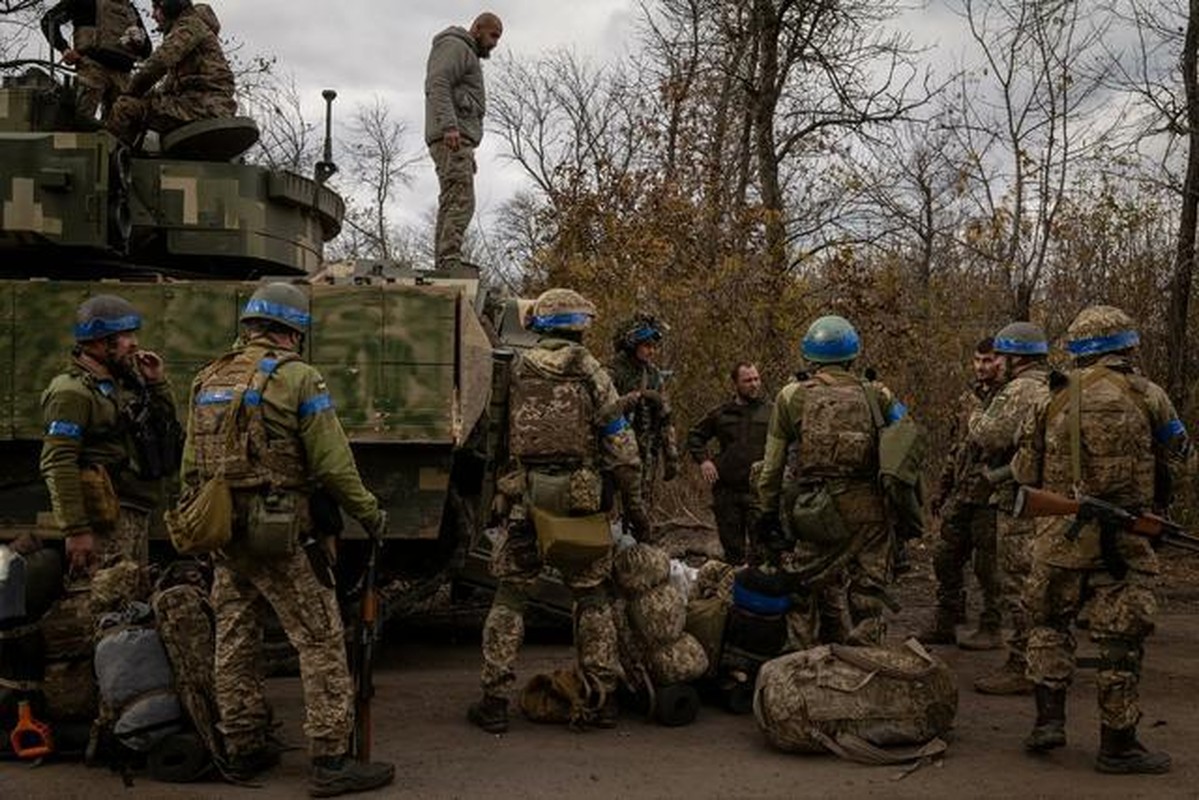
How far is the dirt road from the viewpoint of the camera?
4957 mm

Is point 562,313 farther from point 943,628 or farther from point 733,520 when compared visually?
point 943,628

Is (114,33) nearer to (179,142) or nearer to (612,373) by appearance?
(179,142)

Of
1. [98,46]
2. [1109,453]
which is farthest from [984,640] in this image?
[98,46]

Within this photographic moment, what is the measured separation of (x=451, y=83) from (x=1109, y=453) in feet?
18.4

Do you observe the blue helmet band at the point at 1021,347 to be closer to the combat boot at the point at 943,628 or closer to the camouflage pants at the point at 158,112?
the combat boot at the point at 943,628

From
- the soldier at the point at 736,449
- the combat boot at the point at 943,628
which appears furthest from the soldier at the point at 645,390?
the combat boot at the point at 943,628

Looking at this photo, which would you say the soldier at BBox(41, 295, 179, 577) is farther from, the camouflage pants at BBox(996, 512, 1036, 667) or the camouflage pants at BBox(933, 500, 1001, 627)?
the camouflage pants at BBox(933, 500, 1001, 627)

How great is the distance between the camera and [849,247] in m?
15.2

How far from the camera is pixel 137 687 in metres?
5.12

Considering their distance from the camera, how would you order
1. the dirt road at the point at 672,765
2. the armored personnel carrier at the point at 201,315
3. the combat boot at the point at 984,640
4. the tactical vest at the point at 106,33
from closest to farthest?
the dirt road at the point at 672,765 → the armored personnel carrier at the point at 201,315 → the combat boot at the point at 984,640 → the tactical vest at the point at 106,33

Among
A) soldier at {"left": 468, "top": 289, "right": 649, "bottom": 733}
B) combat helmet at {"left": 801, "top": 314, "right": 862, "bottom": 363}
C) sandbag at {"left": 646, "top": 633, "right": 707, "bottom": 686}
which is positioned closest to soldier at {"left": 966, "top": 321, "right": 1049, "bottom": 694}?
combat helmet at {"left": 801, "top": 314, "right": 862, "bottom": 363}

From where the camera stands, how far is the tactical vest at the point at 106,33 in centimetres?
805

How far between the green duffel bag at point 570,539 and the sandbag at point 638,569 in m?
0.27

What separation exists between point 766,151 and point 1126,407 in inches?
486
